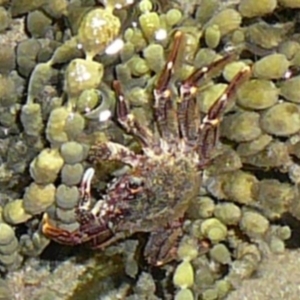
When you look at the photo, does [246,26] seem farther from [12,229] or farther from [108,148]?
[12,229]

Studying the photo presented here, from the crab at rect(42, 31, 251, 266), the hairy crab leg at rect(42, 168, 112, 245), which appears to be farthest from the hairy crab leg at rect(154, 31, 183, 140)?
the hairy crab leg at rect(42, 168, 112, 245)

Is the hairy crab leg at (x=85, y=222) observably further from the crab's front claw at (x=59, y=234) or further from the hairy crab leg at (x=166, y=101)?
the hairy crab leg at (x=166, y=101)

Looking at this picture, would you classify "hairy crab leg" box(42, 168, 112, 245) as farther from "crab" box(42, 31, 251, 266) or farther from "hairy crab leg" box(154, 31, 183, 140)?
"hairy crab leg" box(154, 31, 183, 140)

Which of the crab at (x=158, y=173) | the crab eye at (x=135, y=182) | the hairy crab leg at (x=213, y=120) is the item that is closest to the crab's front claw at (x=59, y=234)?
the crab at (x=158, y=173)

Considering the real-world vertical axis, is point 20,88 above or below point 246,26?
below

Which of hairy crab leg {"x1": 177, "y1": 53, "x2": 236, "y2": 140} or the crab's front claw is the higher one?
hairy crab leg {"x1": 177, "y1": 53, "x2": 236, "y2": 140}

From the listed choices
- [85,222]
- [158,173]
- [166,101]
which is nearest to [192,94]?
[166,101]

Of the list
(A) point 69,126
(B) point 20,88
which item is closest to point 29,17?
(B) point 20,88
